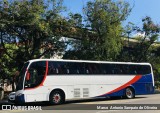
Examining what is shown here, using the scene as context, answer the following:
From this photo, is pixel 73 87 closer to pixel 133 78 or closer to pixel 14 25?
pixel 133 78

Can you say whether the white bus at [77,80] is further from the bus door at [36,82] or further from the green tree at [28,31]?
the green tree at [28,31]

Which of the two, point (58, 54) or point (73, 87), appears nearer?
point (73, 87)

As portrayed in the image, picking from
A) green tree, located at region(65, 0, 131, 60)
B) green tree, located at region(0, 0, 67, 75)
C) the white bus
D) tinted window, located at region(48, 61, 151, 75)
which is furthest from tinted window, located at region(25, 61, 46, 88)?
green tree, located at region(65, 0, 131, 60)

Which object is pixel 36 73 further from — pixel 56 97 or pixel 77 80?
pixel 77 80

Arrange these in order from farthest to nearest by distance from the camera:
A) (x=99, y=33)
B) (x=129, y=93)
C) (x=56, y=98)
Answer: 1. (x=99, y=33)
2. (x=129, y=93)
3. (x=56, y=98)

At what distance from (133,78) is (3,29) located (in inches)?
408

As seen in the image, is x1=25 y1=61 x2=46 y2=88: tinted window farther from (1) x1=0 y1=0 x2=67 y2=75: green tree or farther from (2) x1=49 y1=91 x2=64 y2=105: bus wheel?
(1) x1=0 y1=0 x2=67 y2=75: green tree

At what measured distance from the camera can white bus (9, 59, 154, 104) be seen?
70.7ft

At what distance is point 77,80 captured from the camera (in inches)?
935

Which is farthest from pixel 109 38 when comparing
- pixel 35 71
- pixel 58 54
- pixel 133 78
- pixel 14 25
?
pixel 35 71

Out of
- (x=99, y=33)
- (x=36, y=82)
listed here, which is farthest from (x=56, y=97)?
(x=99, y=33)

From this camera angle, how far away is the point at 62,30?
1213 inches

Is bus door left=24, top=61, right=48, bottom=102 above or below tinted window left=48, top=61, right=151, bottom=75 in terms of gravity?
below

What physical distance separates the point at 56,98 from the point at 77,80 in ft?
6.75
